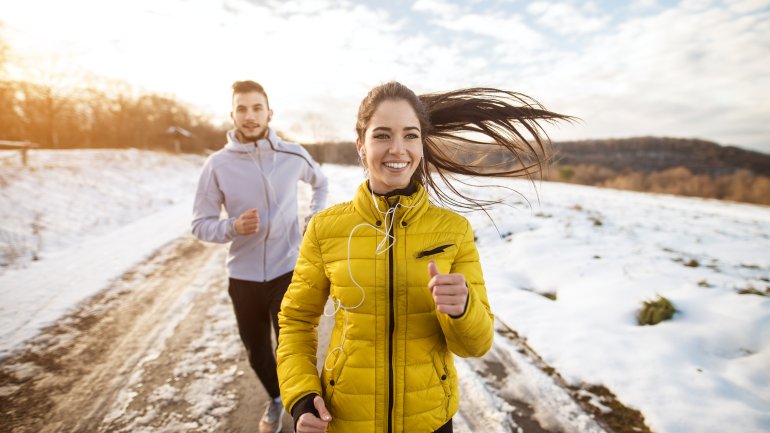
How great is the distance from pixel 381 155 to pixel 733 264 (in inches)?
280

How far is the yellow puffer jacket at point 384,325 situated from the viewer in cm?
135

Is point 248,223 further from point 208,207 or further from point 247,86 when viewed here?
point 247,86

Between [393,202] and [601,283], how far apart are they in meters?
4.46

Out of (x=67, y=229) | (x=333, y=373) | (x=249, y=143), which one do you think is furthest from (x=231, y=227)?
(x=67, y=229)

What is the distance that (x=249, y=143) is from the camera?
2.55m

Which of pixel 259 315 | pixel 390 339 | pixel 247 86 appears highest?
pixel 247 86

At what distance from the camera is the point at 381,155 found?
57.1 inches

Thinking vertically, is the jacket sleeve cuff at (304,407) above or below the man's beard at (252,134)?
below

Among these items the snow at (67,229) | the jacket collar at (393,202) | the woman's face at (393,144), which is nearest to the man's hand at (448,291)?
the jacket collar at (393,202)

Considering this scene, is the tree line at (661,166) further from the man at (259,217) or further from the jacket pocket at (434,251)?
the man at (259,217)

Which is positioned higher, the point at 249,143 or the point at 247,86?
the point at 247,86

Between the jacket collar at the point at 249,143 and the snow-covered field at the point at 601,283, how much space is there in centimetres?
197

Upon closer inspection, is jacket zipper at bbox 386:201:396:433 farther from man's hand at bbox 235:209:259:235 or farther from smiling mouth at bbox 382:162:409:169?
man's hand at bbox 235:209:259:235

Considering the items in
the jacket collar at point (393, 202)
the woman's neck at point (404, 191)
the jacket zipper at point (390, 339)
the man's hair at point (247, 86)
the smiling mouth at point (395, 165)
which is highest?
the man's hair at point (247, 86)
